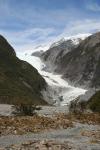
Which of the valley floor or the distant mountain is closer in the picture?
the valley floor

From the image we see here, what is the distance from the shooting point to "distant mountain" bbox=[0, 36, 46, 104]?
111m

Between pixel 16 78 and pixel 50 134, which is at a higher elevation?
pixel 16 78

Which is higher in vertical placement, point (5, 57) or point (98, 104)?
point (5, 57)

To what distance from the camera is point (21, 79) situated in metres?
132

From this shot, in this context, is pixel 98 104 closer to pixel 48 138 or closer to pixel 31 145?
pixel 48 138

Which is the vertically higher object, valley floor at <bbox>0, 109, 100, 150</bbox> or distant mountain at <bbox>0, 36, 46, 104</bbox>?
distant mountain at <bbox>0, 36, 46, 104</bbox>

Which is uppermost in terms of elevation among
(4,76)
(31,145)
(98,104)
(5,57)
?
(5,57)

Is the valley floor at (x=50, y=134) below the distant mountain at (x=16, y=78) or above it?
below

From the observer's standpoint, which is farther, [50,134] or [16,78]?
[16,78]

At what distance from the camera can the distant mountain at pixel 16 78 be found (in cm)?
11088

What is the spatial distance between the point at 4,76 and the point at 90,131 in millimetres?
100800

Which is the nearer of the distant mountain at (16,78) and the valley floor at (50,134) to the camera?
the valley floor at (50,134)

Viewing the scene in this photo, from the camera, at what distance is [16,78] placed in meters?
129

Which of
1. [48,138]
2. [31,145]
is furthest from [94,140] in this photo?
[31,145]
